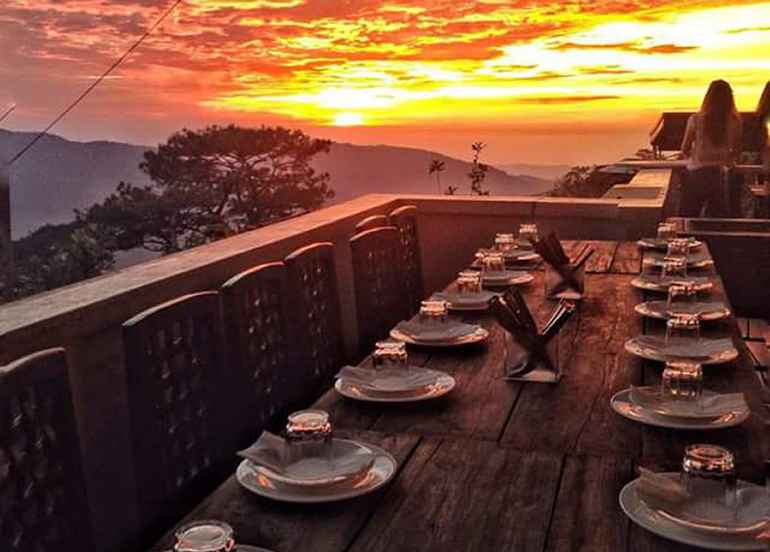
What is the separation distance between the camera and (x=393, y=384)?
6.64 feet

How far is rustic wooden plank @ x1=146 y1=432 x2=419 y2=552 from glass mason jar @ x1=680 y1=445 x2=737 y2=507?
0.45 m

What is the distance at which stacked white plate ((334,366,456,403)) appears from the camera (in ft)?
6.41

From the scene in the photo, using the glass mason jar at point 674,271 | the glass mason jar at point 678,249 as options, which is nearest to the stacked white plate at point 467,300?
the glass mason jar at point 674,271

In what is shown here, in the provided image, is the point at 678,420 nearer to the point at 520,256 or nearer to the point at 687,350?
the point at 687,350

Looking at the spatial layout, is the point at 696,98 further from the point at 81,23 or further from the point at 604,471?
the point at 604,471

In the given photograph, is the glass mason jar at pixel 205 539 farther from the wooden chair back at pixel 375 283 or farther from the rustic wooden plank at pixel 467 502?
the wooden chair back at pixel 375 283

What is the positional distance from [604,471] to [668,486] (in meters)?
0.17

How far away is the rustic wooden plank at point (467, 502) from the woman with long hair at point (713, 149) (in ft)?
16.1

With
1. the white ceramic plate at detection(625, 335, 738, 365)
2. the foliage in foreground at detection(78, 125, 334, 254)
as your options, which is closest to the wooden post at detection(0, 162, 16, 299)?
the foliage in foreground at detection(78, 125, 334, 254)

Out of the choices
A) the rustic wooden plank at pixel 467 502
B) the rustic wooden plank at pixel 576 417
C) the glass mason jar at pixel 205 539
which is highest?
the glass mason jar at pixel 205 539

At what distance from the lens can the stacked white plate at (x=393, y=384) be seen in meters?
1.95

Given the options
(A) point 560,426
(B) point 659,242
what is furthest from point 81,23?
(A) point 560,426

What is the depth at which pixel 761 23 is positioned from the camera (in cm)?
677

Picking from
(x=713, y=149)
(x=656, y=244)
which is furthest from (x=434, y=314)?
(x=713, y=149)
